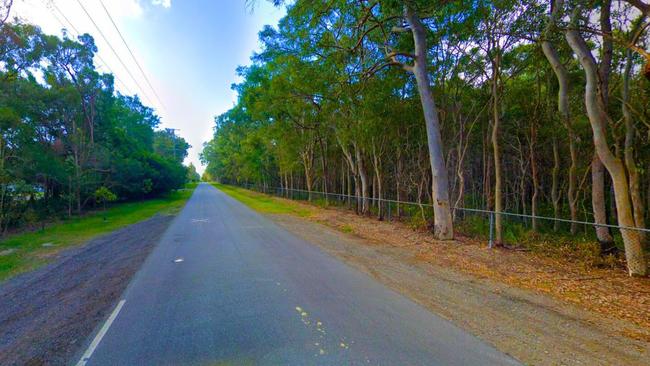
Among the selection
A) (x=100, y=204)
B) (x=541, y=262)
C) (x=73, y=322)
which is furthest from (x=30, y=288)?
(x=100, y=204)

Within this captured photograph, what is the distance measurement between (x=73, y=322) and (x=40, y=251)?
259 inches

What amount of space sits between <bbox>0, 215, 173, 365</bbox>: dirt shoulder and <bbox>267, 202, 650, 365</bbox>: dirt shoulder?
4.41 m

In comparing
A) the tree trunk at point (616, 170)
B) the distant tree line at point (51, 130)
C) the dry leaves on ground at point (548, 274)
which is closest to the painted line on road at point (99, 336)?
the dry leaves on ground at point (548, 274)

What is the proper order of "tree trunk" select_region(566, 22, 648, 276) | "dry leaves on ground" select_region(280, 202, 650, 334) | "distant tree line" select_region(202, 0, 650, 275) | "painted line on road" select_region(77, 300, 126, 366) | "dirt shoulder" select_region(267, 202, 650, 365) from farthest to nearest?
"distant tree line" select_region(202, 0, 650, 275) → "tree trunk" select_region(566, 22, 648, 276) → "dry leaves on ground" select_region(280, 202, 650, 334) → "dirt shoulder" select_region(267, 202, 650, 365) → "painted line on road" select_region(77, 300, 126, 366)

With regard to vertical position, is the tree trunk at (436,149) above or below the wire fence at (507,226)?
above

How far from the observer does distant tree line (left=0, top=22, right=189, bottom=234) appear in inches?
514

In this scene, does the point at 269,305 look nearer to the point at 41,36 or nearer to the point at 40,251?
the point at 40,251

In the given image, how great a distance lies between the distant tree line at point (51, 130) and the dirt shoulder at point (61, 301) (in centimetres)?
767

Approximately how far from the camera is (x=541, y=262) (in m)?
6.94

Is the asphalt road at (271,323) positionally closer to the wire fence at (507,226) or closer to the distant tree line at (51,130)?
the wire fence at (507,226)

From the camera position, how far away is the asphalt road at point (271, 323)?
9.87 ft

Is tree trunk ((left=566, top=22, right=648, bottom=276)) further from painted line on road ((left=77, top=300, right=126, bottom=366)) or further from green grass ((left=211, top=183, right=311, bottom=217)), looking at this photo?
green grass ((left=211, top=183, right=311, bottom=217))

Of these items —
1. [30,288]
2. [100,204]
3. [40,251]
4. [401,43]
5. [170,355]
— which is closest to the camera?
[170,355]

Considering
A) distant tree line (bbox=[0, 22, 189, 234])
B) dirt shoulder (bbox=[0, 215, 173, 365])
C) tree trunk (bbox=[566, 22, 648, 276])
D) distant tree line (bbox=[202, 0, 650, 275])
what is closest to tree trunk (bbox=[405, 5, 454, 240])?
distant tree line (bbox=[202, 0, 650, 275])
